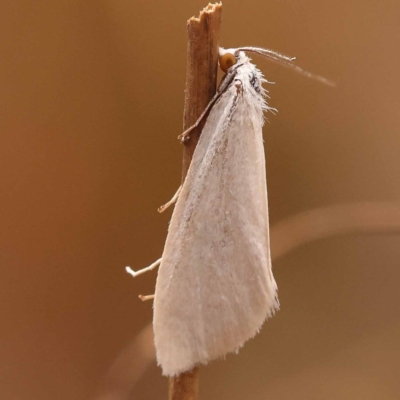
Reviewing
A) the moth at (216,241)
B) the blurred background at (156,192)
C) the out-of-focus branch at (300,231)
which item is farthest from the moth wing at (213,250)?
the out-of-focus branch at (300,231)

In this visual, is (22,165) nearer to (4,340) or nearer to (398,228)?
(4,340)

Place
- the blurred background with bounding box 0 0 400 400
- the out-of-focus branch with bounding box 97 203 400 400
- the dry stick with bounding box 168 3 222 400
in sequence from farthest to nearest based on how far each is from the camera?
the out-of-focus branch with bounding box 97 203 400 400 < the blurred background with bounding box 0 0 400 400 < the dry stick with bounding box 168 3 222 400

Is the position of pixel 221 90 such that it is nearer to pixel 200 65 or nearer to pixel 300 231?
pixel 200 65

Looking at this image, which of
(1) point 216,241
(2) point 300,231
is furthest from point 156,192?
(1) point 216,241

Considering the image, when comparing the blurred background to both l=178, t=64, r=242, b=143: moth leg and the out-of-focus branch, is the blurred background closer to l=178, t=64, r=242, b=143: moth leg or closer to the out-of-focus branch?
the out-of-focus branch

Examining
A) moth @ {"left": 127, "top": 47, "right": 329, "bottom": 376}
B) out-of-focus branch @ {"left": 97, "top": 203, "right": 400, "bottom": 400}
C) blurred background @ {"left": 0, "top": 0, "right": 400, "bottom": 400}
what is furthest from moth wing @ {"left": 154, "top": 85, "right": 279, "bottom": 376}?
out-of-focus branch @ {"left": 97, "top": 203, "right": 400, "bottom": 400}

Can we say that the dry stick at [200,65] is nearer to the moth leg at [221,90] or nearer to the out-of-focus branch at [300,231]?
the moth leg at [221,90]

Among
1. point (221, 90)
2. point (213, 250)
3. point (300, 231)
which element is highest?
point (300, 231)

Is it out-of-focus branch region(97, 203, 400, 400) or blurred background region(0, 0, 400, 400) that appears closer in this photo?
blurred background region(0, 0, 400, 400)
